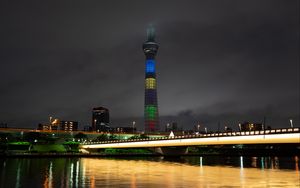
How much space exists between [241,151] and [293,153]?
25061mm

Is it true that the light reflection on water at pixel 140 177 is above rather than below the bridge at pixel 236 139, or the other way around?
below

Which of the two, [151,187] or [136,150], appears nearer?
[151,187]

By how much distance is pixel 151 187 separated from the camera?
38.6 meters

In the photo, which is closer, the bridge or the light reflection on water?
the light reflection on water

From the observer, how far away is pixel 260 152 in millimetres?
187250

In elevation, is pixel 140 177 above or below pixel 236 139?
below

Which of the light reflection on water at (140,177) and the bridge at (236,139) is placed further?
the bridge at (236,139)

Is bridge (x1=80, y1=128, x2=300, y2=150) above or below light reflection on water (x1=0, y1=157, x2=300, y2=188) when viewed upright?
above

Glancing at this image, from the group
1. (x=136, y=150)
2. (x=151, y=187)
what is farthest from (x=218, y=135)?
(x=136, y=150)

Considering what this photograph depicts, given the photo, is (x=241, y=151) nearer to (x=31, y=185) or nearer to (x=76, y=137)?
(x=76, y=137)

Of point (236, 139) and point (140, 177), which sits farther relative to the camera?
point (236, 139)

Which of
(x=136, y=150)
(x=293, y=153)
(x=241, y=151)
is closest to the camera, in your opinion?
(x=136, y=150)

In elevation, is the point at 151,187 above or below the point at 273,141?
below

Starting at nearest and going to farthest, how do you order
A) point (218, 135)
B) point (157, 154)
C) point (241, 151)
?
point (218, 135)
point (157, 154)
point (241, 151)
